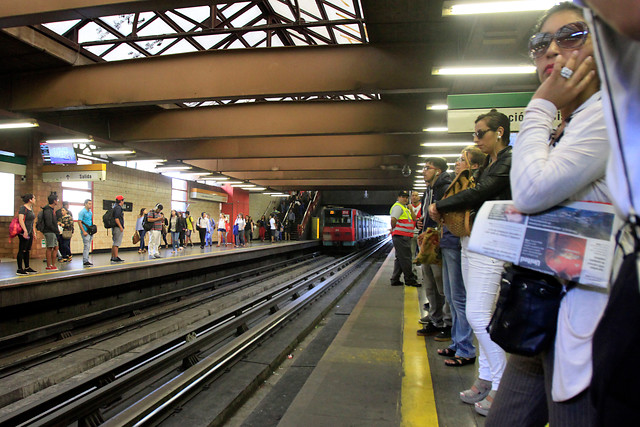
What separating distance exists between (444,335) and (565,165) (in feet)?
14.4

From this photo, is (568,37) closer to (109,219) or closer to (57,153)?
(109,219)

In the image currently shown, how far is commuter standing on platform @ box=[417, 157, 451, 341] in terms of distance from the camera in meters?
4.64

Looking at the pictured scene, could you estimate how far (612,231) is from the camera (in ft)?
3.40

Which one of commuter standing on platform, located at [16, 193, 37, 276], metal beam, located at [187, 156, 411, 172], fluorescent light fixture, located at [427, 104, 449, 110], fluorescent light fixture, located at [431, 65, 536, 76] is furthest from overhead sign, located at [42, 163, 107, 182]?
fluorescent light fixture, located at [431, 65, 536, 76]

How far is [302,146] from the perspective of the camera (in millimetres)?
13836

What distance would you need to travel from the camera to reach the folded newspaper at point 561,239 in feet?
3.39

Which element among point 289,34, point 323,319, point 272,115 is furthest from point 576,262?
point 289,34

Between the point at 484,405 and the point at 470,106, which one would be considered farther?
the point at 470,106

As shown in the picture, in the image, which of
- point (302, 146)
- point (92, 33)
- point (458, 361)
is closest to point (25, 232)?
point (92, 33)

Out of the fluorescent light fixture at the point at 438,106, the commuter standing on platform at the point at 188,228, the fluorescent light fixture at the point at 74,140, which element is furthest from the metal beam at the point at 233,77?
the commuter standing on platform at the point at 188,228

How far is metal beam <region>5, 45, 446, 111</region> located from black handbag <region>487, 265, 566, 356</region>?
6951 millimetres

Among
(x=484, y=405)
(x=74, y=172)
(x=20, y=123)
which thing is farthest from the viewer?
(x=74, y=172)

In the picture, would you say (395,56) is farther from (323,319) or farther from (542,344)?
(542,344)

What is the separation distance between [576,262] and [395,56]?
7.18 metres
